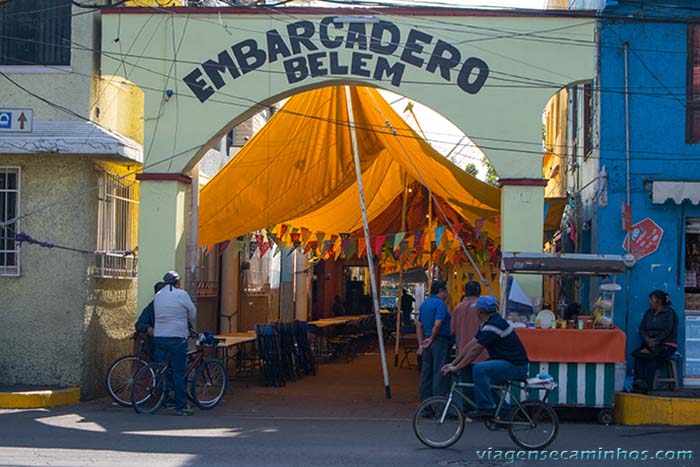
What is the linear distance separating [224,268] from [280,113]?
24.3 feet

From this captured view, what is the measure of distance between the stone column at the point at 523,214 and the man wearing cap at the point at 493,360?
3.63 metres

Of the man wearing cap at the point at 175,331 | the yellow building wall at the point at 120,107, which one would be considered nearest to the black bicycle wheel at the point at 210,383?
the man wearing cap at the point at 175,331

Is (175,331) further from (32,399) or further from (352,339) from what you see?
(352,339)

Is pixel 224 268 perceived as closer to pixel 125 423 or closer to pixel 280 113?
pixel 280 113

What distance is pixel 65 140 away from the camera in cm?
1477

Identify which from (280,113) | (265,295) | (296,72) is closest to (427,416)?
(296,72)

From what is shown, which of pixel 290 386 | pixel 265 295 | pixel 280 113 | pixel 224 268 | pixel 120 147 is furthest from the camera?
pixel 265 295

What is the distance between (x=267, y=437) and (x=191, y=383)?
105 inches

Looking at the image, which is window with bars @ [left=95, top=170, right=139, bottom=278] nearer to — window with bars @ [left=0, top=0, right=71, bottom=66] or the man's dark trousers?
window with bars @ [left=0, top=0, right=71, bottom=66]

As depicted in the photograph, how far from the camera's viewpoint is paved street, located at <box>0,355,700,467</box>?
1016 cm

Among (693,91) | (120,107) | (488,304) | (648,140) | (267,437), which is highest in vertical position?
(693,91)

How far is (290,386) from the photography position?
59.2ft

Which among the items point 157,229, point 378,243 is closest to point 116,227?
point 157,229

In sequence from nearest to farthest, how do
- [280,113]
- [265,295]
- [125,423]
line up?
1. [125,423]
2. [280,113]
3. [265,295]
